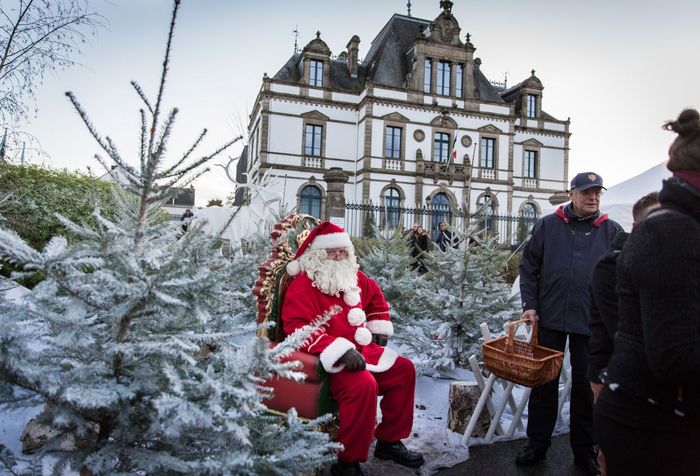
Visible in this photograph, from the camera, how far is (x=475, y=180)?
106ft

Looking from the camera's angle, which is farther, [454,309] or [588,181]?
[454,309]

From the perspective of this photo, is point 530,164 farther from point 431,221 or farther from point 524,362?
point 524,362

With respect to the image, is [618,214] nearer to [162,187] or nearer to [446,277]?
[446,277]

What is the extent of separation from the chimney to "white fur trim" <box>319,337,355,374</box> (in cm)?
3174

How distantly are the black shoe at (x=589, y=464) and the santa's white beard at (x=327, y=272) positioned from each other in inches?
85.8

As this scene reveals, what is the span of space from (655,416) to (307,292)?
256 cm

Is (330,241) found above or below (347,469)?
above

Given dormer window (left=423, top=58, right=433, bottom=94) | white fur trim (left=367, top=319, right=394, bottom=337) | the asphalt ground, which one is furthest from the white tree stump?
dormer window (left=423, top=58, right=433, bottom=94)

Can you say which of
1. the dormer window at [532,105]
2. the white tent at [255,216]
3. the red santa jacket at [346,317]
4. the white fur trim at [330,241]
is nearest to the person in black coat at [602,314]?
the red santa jacket at [346,317]

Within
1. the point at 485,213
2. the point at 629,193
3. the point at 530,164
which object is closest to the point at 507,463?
the point at 485,213

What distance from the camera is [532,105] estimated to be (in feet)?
119

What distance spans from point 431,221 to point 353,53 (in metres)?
19.1

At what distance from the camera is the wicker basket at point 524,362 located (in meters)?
3.58

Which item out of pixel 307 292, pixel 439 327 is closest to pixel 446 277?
pixel 439 327
